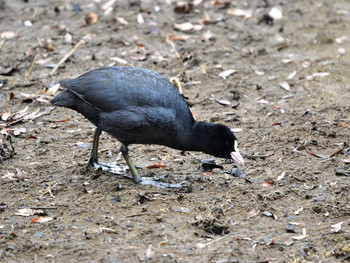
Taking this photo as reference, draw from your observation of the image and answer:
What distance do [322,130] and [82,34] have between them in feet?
16.3

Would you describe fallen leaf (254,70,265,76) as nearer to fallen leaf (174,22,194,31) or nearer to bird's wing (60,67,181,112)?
fallen leaf (174,22,194,31)

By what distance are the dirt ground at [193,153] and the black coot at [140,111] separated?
1.53 feet

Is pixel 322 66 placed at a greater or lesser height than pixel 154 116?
lesser

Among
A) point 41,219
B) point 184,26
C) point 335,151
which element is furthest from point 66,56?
point 335,151

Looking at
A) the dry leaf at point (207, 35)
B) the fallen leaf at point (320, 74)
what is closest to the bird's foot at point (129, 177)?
the fallen leaf at point (320, 74)

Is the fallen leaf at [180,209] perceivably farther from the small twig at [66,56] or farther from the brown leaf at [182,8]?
the brown leaf at [182,8]

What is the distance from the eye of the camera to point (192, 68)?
28.5 feet

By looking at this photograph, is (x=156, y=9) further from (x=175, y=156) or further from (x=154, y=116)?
(x=154, y=116)

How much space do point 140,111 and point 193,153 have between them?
4.47ft

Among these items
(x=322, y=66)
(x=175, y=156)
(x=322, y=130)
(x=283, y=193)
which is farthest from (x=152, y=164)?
(x=322, y=66)

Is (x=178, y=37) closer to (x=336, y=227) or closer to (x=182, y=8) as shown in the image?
(x=182, y=8)

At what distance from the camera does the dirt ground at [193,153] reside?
4.62 meters

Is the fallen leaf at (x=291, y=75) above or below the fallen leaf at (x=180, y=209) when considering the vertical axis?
below

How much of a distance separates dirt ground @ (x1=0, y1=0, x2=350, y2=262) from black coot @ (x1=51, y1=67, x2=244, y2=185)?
0.46 m
